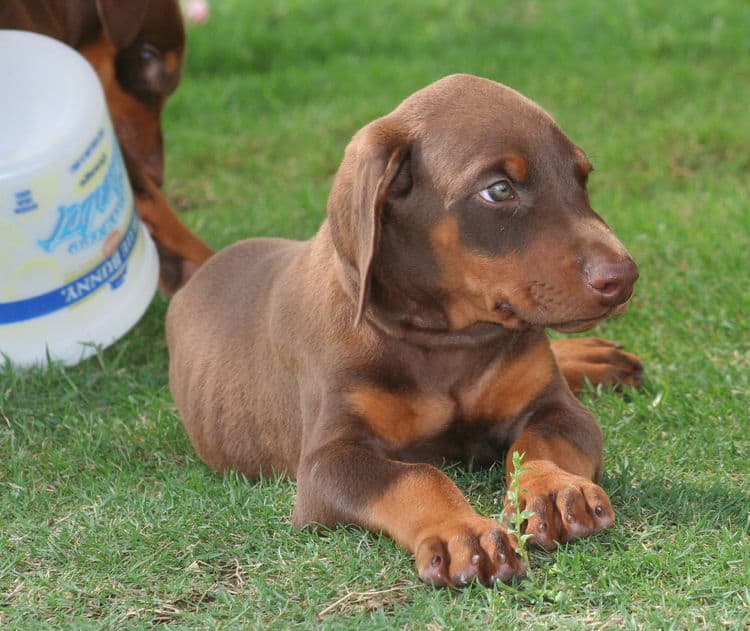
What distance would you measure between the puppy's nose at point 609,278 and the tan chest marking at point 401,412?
694 millimetres

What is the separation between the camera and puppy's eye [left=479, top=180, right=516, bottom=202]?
3662mm

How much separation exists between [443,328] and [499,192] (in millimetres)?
506

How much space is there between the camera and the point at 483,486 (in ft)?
13.4

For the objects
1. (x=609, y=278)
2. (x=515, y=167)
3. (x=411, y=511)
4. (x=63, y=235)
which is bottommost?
(x=63, y=235)

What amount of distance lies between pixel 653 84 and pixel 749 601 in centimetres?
648

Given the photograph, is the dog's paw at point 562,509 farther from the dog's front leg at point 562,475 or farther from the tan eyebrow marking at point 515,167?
the tan eyebrow marking at point 515,167

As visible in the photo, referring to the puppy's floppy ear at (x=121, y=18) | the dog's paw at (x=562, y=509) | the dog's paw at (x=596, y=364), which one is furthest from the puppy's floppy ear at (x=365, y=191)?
the puppy's floppy ear at (x=121, y=18)

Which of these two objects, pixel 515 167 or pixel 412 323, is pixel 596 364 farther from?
pixel 515 167

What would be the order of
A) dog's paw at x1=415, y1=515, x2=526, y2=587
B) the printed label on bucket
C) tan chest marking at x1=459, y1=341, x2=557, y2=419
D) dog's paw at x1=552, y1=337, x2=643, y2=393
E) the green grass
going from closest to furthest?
dog's paw at x1=415, y1=515, x2=526, y2=587, the green grass, tan chest marking at x1=459, y1=341, x2=557, y2=419, dog's paw at x1=552, y1=337, x2=643, y2=393, the printed label on bucket

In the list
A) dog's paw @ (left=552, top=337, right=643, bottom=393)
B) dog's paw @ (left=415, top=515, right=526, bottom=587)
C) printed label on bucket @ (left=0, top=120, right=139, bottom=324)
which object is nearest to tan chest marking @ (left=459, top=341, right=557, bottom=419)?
dog's paw @ (left=415, top=515, right=526, bottom=587)

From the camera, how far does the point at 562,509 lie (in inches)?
136

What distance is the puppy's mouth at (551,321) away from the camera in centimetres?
360

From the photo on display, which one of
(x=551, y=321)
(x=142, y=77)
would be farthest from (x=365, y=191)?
(x=142, y=77)

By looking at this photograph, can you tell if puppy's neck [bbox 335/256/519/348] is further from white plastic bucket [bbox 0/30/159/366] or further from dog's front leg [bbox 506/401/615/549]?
white plastic bucket [bbox 0/30/159/366]
